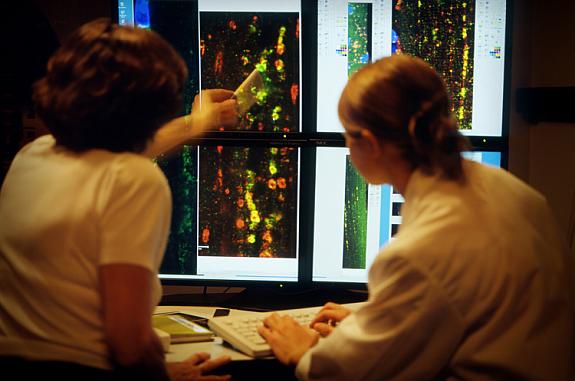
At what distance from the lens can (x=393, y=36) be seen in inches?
84.3

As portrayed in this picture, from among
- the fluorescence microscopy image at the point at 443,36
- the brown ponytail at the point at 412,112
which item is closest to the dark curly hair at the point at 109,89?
the brown ponytail at the point at 412,112

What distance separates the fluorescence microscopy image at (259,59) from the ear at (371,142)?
0.72 metres

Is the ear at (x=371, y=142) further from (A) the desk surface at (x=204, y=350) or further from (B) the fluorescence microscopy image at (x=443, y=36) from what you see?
(B) the fluorescence microscopy image at (x=443, y=36)

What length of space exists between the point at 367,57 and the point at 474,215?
926mm

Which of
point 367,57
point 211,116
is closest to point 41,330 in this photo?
point 211,116

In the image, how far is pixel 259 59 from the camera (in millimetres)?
2146

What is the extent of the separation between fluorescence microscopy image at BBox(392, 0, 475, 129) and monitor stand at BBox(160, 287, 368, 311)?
0.69 meters

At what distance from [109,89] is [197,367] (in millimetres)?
652

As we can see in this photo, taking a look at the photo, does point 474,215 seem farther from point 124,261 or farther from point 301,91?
point 301,91

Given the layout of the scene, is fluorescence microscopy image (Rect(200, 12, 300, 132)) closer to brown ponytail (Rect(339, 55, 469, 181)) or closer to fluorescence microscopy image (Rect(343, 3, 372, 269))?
fluorescence microscopy image (Rect(343, 3, 372, 269))

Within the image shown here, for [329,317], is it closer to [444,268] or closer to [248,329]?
[248,329]

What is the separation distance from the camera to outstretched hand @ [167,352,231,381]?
1.55 meters

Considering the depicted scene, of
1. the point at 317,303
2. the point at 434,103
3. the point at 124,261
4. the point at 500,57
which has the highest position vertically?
the point at 500,57

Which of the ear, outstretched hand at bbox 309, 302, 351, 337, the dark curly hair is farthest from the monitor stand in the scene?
the dark curly hair
